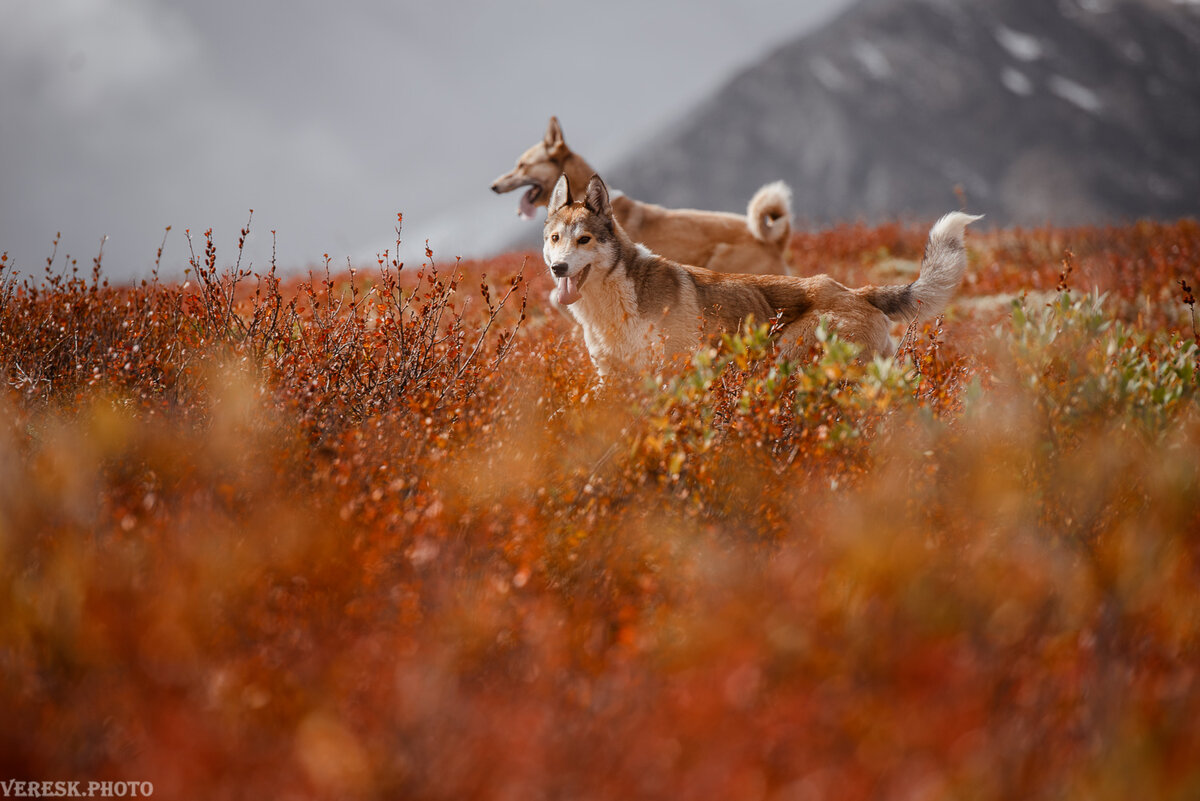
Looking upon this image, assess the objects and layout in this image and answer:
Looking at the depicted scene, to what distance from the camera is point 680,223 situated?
324 inches

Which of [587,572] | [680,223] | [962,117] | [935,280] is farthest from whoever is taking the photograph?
[962,117]

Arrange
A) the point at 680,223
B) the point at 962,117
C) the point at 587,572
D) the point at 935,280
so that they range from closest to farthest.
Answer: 1. the point at 587,572
2. the point at 935,280
3. the point at 680,223
4. the point at 962,117

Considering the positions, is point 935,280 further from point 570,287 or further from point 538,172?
point 538,172

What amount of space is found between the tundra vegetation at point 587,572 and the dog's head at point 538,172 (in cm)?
421

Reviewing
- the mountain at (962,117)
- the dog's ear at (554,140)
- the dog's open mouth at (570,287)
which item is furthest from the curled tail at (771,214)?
the mountain at (962,117)

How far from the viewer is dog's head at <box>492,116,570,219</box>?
8.20m

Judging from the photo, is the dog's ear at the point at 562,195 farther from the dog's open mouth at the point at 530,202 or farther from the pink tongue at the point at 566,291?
the dog's open mouth at the point at 530,202

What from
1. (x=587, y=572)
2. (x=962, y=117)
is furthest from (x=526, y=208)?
(x=962, y=117)

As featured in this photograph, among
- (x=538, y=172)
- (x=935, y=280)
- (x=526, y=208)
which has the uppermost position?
(x=538, y=172)

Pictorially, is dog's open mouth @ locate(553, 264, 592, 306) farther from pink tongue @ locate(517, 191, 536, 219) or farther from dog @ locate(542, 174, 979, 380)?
pink tongue @ locate(517, 191, 536, 219)

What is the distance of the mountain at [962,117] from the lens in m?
73.0

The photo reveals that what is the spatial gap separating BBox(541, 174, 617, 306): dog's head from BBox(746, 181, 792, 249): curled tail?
2.90 meters

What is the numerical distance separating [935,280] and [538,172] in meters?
4.67

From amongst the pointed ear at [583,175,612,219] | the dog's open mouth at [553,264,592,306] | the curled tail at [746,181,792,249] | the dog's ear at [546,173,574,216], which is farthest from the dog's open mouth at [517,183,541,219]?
the dog's open mouth at [553,264,592,306]
